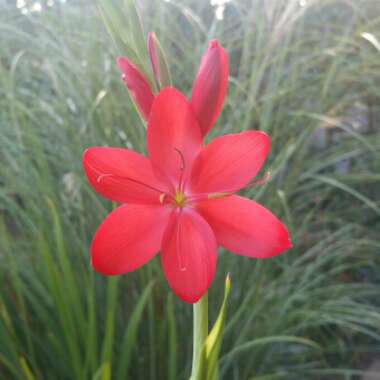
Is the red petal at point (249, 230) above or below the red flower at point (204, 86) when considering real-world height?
below

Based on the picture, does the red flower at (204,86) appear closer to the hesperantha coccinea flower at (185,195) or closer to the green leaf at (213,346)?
the hesperantha coccinea flower at (185,195)

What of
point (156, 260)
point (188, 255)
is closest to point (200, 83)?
point (188, 255)

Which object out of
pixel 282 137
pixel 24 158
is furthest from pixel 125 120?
pixel 282 137

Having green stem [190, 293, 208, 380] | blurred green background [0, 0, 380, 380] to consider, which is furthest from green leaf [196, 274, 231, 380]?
blurred green background [0, 0, 380, 380]

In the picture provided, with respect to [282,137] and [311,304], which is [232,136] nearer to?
[311,304]

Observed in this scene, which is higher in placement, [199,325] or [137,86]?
[137,86]

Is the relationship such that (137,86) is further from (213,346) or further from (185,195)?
(213,346)

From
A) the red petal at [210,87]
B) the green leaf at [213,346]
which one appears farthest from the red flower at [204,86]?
the green leaf at [213,346]
